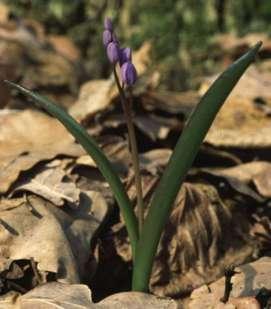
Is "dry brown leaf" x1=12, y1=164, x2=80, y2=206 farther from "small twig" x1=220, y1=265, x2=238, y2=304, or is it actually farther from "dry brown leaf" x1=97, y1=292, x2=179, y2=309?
"small twig" x1=220, y1=265, x2=238, y2=304

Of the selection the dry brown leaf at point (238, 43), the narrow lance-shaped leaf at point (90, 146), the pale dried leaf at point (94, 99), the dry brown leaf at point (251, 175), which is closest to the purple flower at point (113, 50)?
the narrow lance-shaped leaf at point (90, 146)

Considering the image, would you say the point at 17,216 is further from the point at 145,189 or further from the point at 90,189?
the point at 145,189

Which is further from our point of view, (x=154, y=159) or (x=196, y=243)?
(x=154, y=159)

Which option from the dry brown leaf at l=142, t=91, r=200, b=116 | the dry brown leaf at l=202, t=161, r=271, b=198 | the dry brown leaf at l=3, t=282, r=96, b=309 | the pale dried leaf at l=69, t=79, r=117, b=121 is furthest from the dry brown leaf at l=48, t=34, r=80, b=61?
→ the dry brown leaf at l=3, t=282, r=96, b=309

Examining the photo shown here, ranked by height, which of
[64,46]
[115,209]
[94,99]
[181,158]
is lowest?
[115,209]

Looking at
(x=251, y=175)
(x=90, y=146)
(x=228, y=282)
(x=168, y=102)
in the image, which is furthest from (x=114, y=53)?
(x=168, y=102)

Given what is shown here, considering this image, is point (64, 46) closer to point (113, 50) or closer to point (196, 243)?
point (196, 243)

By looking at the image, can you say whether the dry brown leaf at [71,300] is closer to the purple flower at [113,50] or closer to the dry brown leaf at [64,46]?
the purple flower at [113,50]
